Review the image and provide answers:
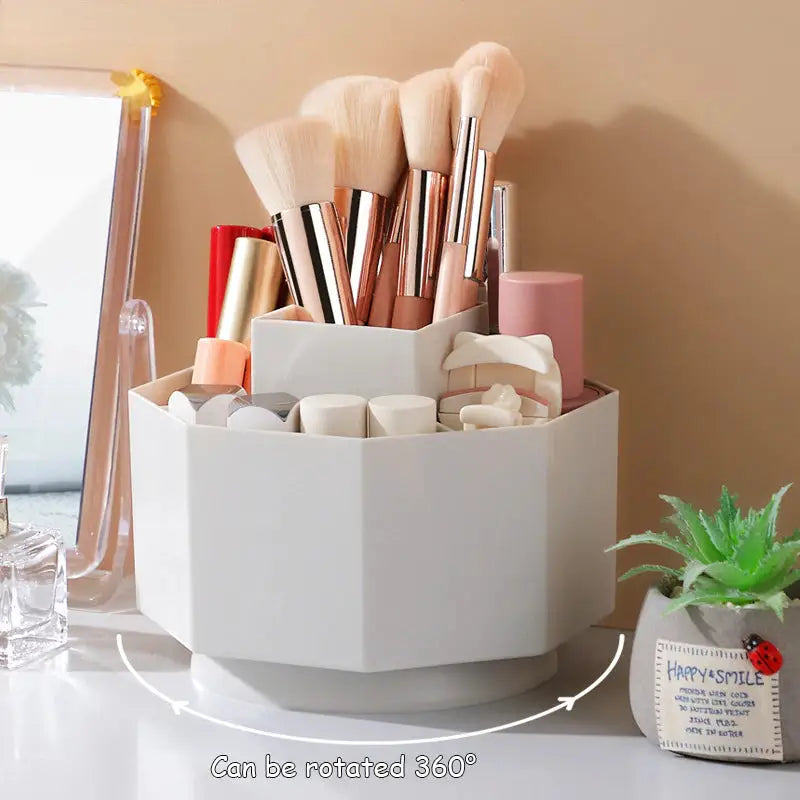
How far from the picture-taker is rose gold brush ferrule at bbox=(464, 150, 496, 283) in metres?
0.66

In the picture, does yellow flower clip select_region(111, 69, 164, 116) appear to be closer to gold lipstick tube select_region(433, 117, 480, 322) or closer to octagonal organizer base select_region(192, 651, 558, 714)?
gold lipstick tube select_region(433, 117, 480, 322)

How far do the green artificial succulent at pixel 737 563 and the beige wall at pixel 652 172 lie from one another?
0.49ft

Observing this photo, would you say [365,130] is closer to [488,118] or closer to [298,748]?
[488,118]

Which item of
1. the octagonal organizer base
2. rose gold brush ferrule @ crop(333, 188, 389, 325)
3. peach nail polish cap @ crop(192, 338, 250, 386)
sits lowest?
the octagonal organizer base

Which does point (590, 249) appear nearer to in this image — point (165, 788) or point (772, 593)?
point (772, 593)

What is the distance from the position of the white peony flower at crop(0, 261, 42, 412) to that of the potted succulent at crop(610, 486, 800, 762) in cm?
43

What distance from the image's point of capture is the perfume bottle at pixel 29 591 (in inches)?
26.7

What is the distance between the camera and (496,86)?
0.65 m

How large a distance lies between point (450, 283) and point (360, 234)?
0.07 metres

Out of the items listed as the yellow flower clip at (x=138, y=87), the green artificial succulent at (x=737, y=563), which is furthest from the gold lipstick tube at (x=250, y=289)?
the green artificial succulent at (x=737, y=563)

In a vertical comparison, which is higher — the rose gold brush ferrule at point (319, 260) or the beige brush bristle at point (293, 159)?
the beige brush bristle at point (293, 159)

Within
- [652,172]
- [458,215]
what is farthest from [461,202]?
[652,172]

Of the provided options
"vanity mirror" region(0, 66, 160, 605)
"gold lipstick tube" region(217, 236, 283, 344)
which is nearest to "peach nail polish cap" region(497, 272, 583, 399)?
"gold lipstick tube" region(217, 236, 283, 344)

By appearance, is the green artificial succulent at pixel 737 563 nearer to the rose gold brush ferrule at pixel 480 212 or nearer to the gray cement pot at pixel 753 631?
the gray cement pot at pixel 753 631
